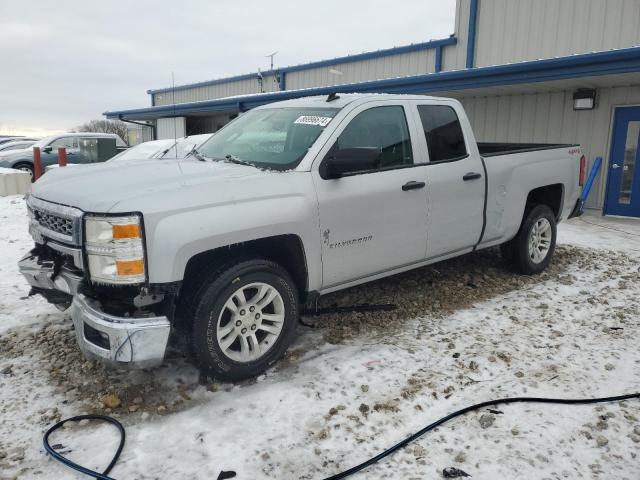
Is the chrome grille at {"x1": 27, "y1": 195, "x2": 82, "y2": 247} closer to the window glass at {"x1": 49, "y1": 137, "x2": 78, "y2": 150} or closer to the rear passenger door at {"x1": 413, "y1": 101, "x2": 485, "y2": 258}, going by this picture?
the rear passenger door at {"x1": 413, "y1": 101, "x2": 485, "y2": 258}

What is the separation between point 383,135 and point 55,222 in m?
2.55

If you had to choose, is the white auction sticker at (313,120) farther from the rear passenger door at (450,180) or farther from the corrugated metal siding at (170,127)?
the corrugated metal siding at (170,127)

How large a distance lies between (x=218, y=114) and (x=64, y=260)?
727 inches

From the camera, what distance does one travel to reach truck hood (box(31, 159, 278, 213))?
3.17 meters

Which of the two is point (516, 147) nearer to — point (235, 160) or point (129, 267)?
point (235, 160)

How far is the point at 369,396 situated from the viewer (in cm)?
347

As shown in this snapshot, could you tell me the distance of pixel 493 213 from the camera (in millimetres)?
5340

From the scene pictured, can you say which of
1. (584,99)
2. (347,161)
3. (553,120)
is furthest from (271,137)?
(553,120)

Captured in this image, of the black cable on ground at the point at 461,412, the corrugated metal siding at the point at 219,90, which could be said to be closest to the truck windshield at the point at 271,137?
the black cable on ground at the point at 461,412

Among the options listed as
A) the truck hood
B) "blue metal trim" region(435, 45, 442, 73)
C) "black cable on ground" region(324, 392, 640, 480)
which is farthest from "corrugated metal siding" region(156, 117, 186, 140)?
"black cable on ground" region(324, 392, 640, 480)

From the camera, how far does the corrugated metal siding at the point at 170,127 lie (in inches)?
873

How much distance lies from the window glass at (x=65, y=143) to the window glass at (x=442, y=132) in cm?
1563

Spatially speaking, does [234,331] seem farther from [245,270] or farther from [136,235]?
[136,235]

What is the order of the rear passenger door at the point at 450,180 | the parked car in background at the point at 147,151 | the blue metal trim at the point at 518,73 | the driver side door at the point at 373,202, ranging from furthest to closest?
the parked car in background at the point at 147,151
the blue metal trim at the point at 518,73
the rear passenger door at the point at 450,180
the driver side door at the point at 373,202
